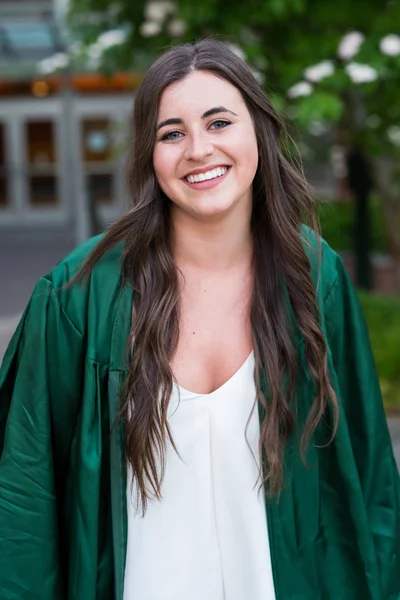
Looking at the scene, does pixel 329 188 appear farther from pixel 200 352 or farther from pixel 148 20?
pixel 200 352

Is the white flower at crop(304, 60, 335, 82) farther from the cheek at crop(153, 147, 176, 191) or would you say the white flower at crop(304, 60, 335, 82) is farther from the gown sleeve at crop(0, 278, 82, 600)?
the gown sleeve at crop(0, 278, 82, 600)

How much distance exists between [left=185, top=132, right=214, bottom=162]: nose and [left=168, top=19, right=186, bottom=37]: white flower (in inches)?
150

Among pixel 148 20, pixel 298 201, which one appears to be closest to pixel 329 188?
pixel 148 20

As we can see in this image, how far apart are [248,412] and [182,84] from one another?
2.46 feet

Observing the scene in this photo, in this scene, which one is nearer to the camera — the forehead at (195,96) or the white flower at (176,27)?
the forehead at (195,96)

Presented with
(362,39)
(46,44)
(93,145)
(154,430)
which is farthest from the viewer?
(93,145)

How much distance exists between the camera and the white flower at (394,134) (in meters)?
6.99

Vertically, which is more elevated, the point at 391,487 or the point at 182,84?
the point at 182,84

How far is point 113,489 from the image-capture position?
2.03 meters

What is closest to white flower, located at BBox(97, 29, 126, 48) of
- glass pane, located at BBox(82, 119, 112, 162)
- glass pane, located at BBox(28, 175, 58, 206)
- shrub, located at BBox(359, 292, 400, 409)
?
shrub, located at BBox(359, 292, 400, 409)

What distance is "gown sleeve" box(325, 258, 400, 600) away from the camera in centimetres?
223

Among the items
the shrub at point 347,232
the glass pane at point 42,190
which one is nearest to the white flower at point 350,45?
the shrub at point 347,232

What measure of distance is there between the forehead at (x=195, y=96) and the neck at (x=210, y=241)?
10.0 inches

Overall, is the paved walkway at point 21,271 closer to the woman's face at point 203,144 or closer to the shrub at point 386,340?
the shrub at point 386,340
